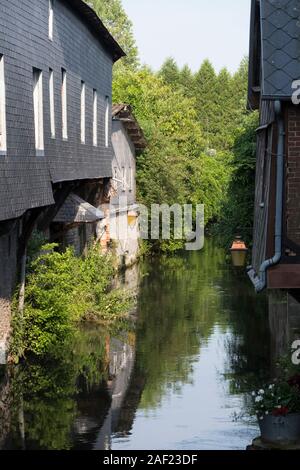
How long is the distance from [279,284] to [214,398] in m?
7.10

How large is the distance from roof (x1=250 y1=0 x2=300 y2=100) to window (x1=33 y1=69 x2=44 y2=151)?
9281 millimetres

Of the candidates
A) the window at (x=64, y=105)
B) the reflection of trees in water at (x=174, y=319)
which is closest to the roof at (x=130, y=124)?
the reflection of trees in water at (x=174, y=319)

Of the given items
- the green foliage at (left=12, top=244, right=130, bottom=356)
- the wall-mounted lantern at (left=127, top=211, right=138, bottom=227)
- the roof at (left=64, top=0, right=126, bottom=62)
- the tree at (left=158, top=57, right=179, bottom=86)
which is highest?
the tree at (left=158, top=57, right=179, bottom=86)

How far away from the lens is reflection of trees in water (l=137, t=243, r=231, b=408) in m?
22.4

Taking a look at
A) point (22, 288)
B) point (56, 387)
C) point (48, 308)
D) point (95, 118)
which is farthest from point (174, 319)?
point (56, 387)

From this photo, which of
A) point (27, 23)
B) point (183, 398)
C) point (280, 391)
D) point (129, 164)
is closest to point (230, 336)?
point (183, 398)

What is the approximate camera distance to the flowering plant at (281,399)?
45.8 feet

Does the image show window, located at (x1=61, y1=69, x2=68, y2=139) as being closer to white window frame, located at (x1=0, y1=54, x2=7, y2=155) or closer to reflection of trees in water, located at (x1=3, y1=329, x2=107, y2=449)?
reflection of trees in water, located at (x1=3, y1=329, x2=107, y2=449)

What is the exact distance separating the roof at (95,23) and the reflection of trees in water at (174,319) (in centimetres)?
872

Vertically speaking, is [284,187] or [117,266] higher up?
[284,187]

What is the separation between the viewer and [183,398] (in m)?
20.0

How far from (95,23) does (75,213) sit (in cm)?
586

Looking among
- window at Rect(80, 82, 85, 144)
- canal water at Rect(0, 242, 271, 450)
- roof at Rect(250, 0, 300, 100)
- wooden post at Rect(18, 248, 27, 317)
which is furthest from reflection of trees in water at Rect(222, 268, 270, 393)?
roof at Rect(250, 0, 300, 100)
